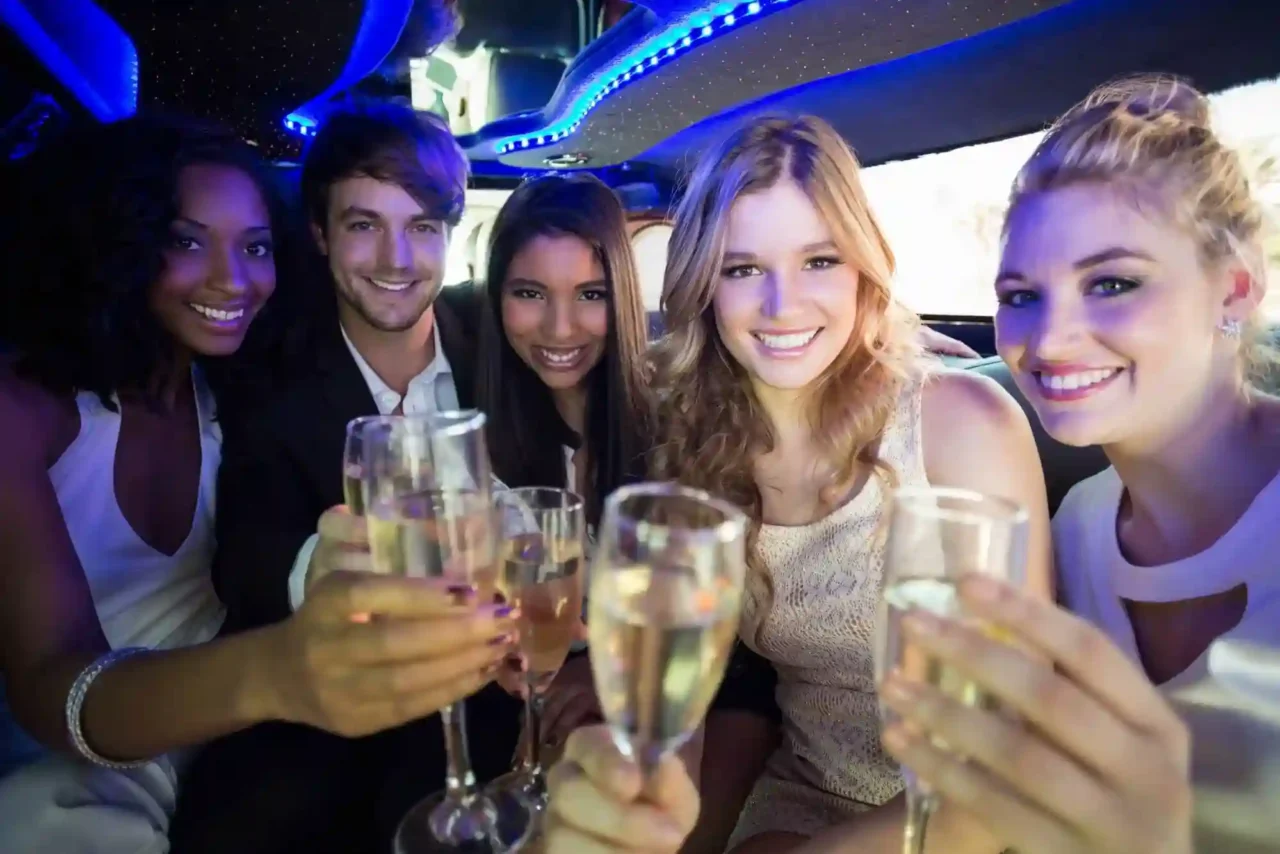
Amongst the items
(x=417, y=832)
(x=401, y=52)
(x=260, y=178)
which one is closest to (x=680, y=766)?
(x=417, y=832)

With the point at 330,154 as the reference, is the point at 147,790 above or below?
below

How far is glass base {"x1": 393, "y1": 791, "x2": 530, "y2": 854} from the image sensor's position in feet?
3.42

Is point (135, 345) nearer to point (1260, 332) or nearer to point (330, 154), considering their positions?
point (330, 154)

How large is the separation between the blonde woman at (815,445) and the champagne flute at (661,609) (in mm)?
908

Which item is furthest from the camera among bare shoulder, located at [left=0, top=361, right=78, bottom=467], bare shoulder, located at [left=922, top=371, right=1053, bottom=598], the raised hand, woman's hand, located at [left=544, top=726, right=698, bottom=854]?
bare shoulder, located at [left=922, top=371, right=1053, bottom=598]

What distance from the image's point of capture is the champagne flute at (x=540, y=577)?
A: 3.29 ft

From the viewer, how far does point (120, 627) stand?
1.53 m

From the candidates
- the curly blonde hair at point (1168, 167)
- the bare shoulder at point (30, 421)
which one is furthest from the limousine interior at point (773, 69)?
the bare shoulder at point (30, 421)

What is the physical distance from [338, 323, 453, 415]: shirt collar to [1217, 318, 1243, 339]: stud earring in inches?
72.4

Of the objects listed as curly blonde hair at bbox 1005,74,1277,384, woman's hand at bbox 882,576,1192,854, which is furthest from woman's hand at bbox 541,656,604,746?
curly blonde hair at bbox 1005,74,1277,384

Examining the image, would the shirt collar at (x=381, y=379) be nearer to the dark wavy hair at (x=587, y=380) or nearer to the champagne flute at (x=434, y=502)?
the dark wavy hair at (x=587, y=380)

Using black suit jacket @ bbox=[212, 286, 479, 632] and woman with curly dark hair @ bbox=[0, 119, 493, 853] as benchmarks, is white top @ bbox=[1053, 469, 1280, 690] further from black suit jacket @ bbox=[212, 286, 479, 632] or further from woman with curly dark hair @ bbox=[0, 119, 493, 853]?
black suit jacket @ bbox=[212, 286, 479, 632]

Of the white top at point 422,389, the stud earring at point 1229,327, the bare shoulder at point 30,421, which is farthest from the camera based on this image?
the white top at point 422,389

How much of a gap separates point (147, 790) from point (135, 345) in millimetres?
932
